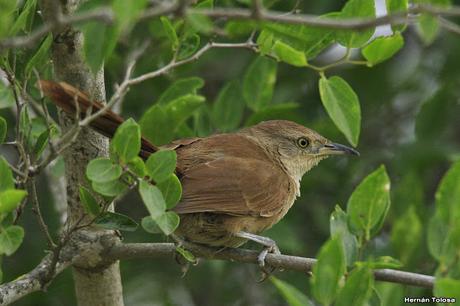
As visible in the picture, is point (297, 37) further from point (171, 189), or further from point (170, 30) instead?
point (171, 189)

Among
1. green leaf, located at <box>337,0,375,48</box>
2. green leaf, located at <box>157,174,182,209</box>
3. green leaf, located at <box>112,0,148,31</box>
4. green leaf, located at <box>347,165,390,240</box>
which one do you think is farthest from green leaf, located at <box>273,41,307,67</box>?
green leaf, located at <box>112,0,148,31</box>

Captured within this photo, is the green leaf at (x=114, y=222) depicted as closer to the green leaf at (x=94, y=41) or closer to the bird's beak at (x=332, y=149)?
the green leaf at (x=94, y=41)

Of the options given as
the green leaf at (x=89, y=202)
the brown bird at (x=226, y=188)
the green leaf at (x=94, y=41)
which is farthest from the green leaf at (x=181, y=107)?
the green leaf at (x=94, y=41)

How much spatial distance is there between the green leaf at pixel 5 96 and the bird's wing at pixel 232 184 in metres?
0.97

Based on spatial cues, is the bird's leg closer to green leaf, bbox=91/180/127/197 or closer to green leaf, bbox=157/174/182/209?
green leaf, bbox=157/174/182/209

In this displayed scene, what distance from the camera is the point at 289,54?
12.8ft

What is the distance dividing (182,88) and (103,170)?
1.43 meters

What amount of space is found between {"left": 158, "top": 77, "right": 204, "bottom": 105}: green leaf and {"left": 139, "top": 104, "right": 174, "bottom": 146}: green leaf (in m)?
0.26

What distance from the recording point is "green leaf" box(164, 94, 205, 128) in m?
4.62

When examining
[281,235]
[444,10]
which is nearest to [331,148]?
[281,235]

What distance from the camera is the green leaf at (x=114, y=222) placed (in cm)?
409

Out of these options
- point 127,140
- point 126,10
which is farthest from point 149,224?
point 126,10

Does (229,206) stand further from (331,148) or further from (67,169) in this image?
(331,148)

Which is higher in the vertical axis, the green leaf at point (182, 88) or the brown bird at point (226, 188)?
the green leaf at point (182, 88)
